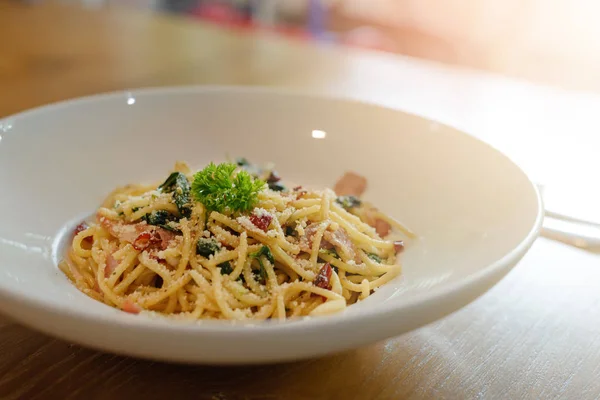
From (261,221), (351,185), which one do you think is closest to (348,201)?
(351,185)

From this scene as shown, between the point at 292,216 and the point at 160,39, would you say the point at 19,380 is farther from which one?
the point at 160,39

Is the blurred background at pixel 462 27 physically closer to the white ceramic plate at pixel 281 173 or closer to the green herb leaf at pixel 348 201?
the white ceramic plate at pixel 281 173

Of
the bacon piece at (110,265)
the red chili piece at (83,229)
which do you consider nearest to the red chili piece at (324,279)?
the bacon piece at (110,265)

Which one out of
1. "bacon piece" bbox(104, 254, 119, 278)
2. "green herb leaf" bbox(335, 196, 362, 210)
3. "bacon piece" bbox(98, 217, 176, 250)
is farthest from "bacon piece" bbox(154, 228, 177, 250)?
"green herb leaf" bbox(335, 196, 362, 210)

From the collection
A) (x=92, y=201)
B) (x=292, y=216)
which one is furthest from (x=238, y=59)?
(x=292, y=216)

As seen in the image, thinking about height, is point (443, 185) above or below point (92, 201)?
above

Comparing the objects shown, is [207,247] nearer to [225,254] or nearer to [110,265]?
[225,254]
